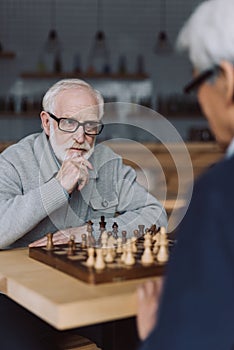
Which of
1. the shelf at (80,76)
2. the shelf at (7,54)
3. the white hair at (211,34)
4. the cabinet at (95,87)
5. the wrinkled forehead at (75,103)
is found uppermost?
the shelf at (7,54)

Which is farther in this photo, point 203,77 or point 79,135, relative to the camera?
point 79,135

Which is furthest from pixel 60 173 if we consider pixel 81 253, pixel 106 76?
pixel 106 76

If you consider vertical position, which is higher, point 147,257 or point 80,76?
point 80,76

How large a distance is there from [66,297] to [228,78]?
1.82 feet

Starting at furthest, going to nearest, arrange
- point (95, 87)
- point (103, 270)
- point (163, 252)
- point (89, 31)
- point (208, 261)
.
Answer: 1. point (89, 31)
2. point (95, 87)
3. point (163, 252)
4. point (103, 270)
5. point (208, 261)

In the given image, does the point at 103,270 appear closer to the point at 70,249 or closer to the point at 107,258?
the point at 107,258

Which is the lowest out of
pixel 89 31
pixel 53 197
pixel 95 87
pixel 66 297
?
pixel 66 297

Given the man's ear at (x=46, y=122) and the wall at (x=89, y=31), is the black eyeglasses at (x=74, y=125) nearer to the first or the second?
the man's ear at (x=46, y=122)

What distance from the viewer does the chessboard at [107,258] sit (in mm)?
1365

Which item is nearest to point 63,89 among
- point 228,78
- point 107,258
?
point 107,258

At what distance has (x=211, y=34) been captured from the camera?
3.33 ft

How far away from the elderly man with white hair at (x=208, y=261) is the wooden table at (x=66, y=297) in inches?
8.0

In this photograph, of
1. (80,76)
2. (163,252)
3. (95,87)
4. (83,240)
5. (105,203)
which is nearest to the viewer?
(163,252)

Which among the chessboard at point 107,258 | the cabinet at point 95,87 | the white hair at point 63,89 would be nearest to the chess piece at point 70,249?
the chessboard at point 107,258
